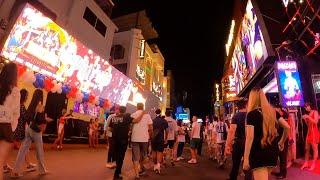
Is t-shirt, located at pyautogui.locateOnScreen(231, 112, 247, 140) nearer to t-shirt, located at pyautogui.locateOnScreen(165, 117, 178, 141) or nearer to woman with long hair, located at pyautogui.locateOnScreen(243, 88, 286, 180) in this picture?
woman with long hair, located at pyautogui.locateOnScreen(243, 88, 286, 180)

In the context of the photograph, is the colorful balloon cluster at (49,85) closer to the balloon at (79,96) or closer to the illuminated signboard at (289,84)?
the balloon at (79,96)

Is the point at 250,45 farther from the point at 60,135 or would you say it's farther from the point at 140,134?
the point at 140,134

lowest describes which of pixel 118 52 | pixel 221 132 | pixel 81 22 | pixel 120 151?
pixel 120 151

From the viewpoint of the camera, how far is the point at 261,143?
464 cm

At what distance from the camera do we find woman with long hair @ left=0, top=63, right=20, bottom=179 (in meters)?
4.75

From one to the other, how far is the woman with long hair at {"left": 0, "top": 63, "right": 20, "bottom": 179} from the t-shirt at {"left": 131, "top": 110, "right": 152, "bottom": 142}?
495cm

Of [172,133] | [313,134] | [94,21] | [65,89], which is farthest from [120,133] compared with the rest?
[94,21]

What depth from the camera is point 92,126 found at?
21.4m

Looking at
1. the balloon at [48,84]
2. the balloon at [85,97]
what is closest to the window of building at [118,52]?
the balloon at [85,97]

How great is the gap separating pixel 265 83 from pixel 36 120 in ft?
50.3

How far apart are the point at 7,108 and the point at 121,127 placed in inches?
177

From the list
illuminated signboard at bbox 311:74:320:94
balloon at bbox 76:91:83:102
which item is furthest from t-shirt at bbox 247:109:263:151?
balloon at bbox 76:91:83:102

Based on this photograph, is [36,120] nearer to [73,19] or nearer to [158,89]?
[73,19]

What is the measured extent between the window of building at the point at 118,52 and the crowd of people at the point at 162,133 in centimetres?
1697
